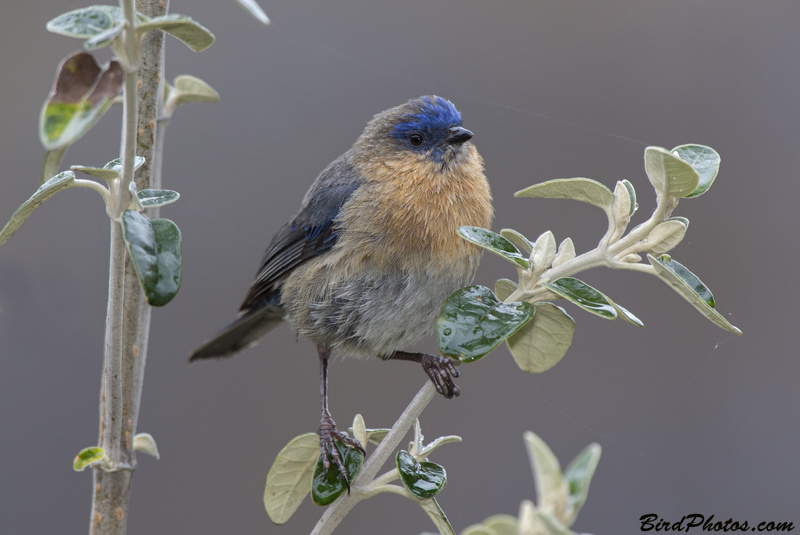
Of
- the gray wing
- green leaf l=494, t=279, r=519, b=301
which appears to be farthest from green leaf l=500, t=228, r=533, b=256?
the gray wing

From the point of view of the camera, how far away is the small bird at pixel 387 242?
2.48 meters

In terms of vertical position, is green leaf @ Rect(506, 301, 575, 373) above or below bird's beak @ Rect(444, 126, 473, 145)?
below

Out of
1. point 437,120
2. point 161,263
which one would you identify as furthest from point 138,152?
point 437,120

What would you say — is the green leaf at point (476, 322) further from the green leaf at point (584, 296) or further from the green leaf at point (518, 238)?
the green leaf at point (518, 238)

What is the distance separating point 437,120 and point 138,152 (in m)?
1.19

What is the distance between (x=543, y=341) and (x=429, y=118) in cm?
126

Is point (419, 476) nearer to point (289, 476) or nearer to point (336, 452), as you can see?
point (336, 452)

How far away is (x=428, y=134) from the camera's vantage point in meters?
2.73

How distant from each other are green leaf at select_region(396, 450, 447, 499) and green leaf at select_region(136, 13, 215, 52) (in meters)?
0.91

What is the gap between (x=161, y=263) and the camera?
126 centimetres

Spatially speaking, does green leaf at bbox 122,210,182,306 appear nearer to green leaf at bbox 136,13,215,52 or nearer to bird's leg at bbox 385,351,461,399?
green leaf at bbox 136,13,215,52

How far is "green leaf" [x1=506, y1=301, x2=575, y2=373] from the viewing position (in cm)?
169

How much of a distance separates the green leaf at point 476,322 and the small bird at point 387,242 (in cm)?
74

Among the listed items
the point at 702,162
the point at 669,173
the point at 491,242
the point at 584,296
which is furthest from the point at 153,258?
the point at 702,162
